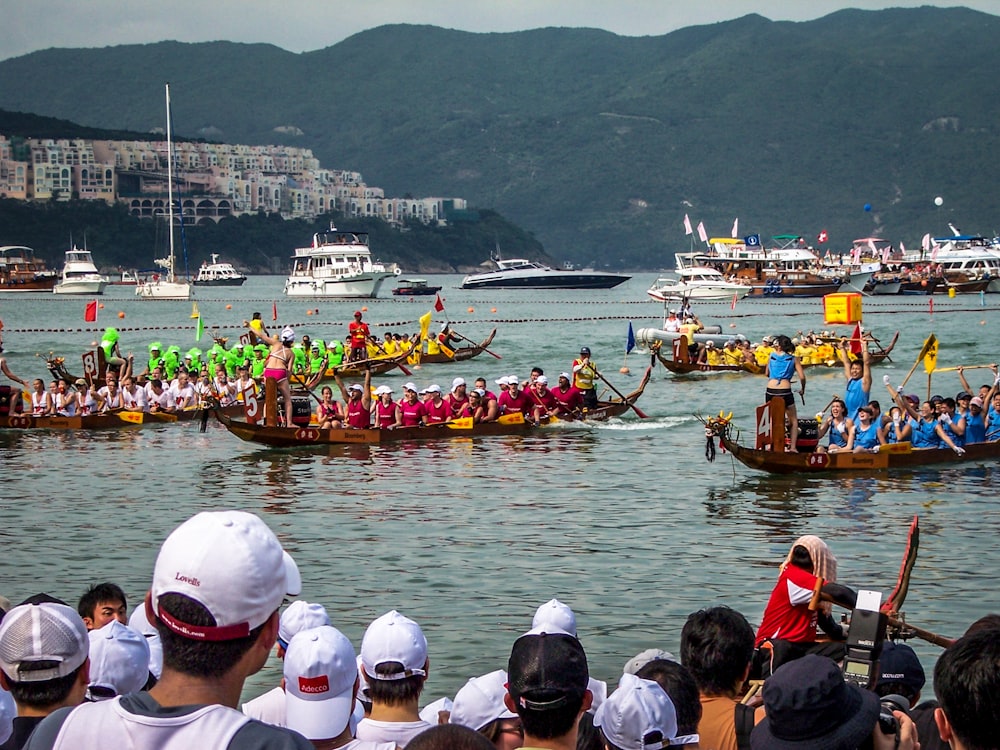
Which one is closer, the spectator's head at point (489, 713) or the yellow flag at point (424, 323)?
the spectator's head at point (489, 713)

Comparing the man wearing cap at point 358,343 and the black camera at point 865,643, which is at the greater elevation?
the black camera at point 865,643

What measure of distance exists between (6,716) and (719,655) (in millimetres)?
2982

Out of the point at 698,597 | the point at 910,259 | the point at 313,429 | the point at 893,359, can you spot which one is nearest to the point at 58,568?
the point at 698,597

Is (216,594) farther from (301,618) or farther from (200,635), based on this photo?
(301,618)

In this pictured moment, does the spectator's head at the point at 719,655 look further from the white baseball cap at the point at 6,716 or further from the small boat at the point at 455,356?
the small boat at the point at 455,356

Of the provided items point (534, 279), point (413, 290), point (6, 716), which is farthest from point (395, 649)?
point (534, 279)

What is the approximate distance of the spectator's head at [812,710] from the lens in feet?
15.1

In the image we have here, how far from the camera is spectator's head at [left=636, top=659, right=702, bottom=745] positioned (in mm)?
5426

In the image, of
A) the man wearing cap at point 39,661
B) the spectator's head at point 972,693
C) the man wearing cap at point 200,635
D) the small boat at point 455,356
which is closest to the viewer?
the man wearing cap at point 200,635

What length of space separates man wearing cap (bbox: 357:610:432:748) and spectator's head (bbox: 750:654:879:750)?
Result: 1360mm

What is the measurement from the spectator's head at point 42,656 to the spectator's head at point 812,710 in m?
2.29

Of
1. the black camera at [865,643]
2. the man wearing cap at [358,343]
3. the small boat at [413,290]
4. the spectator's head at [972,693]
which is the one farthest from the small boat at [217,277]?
the spectator's head at [972,693]

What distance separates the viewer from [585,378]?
27.7 metres

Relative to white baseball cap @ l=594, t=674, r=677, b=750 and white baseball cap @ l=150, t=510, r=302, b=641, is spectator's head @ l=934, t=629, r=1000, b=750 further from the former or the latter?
white baseball cap @ l=150, t=510, r=302, b=641
